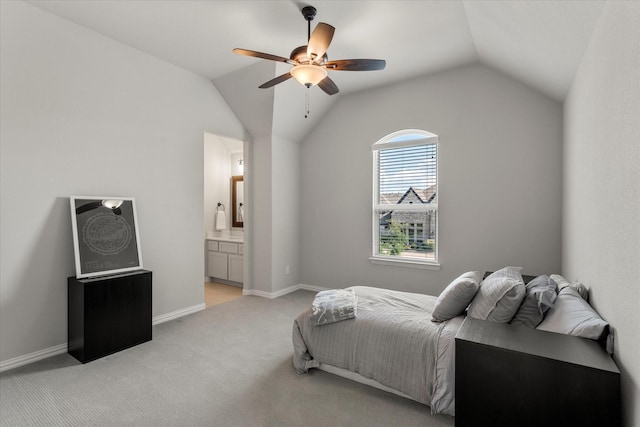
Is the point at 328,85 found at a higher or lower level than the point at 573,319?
higher

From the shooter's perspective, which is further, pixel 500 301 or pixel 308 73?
pixel 308 73

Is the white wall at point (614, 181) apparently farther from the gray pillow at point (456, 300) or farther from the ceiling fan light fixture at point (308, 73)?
the ceiling fan light fixture at point (308, 73)

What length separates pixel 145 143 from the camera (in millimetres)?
3652

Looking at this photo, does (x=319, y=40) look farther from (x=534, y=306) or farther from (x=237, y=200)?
(x=237, y=200)

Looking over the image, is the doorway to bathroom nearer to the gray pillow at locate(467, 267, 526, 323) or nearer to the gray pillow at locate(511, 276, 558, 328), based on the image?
the gray pillow at locate(467, 267, 526, 323)

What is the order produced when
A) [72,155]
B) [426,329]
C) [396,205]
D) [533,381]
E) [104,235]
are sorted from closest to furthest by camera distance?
[533,381]
[426,329]
[72,155]
[104,235]
[396,205]

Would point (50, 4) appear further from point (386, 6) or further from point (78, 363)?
point (78, 363)

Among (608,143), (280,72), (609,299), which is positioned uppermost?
(280,72)

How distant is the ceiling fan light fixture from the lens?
8.63ft

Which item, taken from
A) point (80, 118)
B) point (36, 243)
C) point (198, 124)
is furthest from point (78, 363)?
point (198, 124)

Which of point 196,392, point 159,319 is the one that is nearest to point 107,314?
point 159,319

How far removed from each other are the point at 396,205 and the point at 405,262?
2.61 feet

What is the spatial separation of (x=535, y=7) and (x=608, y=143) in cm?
106

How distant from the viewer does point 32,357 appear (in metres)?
2.81
